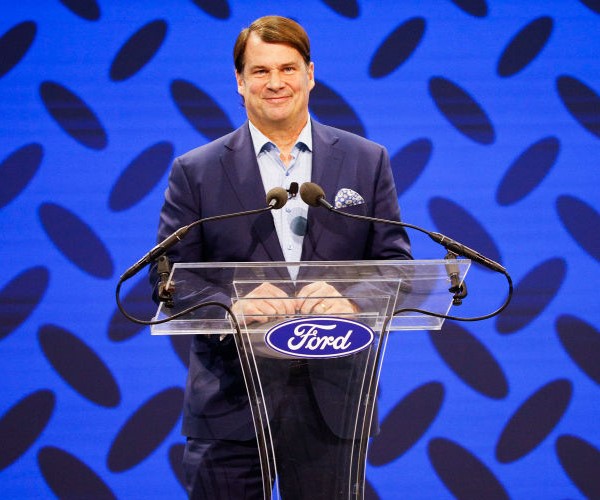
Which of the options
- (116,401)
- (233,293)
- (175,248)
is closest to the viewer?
(233,293)

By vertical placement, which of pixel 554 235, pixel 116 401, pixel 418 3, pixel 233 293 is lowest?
pixel 116 401

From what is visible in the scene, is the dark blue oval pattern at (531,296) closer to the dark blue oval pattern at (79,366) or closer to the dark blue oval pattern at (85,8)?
the dark blue oval pattern at (79,366)

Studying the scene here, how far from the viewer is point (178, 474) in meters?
3.09

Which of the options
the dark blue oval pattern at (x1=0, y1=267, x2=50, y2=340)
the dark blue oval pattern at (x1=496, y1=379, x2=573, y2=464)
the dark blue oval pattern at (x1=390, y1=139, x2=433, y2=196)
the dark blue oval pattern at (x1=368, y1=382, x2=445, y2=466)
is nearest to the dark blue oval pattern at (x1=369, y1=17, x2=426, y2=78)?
the dark blue oval pattern at (x1=390, y1=139, x2=433, y2=196)

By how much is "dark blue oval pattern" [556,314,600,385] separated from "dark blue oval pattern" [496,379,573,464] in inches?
3.6

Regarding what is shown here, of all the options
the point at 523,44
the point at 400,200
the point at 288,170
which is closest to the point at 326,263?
the point at 288,170

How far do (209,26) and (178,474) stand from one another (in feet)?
5.10

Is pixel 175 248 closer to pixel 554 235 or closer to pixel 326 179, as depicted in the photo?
pixel 326 179

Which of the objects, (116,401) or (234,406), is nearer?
(234,406)

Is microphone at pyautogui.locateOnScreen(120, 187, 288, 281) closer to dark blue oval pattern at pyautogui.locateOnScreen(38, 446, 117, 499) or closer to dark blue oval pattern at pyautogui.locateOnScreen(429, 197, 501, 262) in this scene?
dark blue oval pattern at pyautogui.locateOnScreen(429, 197, 501, 262)

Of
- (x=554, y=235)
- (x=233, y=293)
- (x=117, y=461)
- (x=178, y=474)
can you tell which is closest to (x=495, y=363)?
(x=554, y=235)

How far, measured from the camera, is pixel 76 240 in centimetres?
305

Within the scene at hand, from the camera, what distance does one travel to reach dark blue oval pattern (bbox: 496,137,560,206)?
311 cm

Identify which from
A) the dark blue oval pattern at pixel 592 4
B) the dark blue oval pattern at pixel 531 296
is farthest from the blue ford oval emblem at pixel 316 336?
the dark blue oval pattern at pixel 592 4
